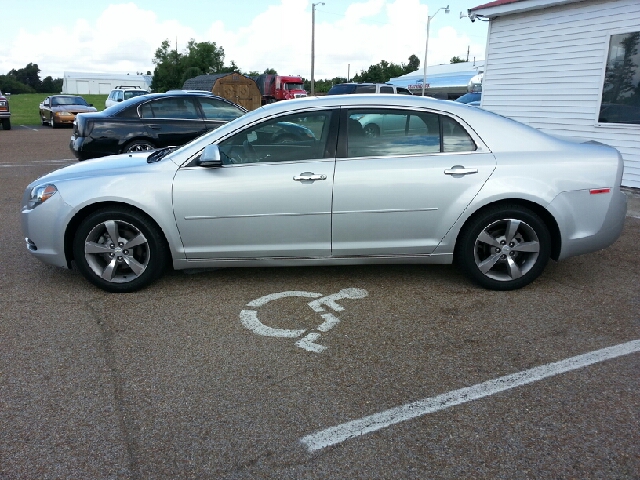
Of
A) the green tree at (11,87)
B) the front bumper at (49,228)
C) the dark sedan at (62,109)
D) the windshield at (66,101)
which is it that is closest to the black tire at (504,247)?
the front bumper at (49,228)

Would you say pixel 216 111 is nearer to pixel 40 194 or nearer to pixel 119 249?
pixel 40 194

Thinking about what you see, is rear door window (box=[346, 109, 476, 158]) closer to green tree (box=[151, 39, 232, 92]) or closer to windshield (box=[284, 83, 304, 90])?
windshield (box=[284, 83, 304, 90])

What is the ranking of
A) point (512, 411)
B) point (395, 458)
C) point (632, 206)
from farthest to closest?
point (632, 206)
point (512, 411)
point (395, 458)

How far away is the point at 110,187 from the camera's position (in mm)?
4418

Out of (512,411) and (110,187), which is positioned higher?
(110,187)

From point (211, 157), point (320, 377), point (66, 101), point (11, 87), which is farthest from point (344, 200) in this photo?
point (11, 87)

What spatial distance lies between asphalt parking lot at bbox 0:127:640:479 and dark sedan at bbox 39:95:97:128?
23.7m

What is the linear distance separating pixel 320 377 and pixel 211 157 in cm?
191

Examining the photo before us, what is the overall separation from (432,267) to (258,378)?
255 centimetres

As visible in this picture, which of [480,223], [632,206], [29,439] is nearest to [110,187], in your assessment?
[29,439]

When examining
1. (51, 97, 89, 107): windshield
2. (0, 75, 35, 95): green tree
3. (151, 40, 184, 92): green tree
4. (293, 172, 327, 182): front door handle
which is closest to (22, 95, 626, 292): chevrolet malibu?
(293, 172, 327, 182): front door handle

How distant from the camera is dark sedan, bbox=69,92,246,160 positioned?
9.75 metres

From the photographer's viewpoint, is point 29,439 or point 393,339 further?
point 393,339

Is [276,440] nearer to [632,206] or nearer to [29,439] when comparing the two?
[29,439]
